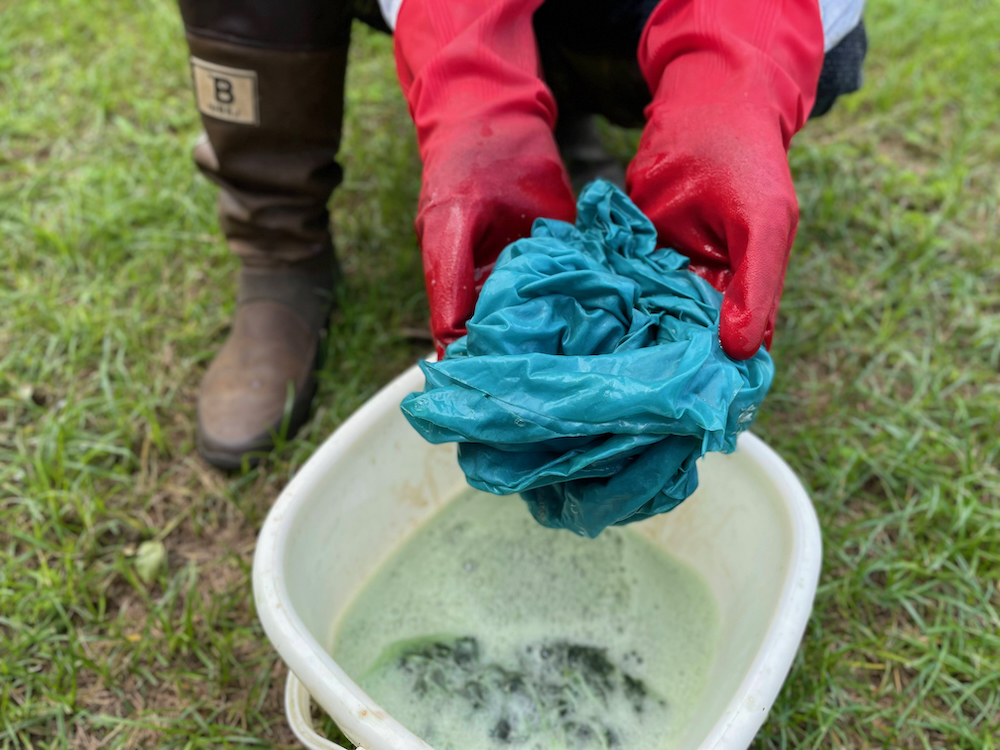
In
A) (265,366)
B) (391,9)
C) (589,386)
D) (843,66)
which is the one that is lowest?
(265,366)

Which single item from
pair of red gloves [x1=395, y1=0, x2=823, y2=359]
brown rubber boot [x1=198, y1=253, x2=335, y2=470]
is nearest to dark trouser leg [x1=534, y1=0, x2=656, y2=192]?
pair of red gloves [x1=395, y1=0, x2=823, y2=359]

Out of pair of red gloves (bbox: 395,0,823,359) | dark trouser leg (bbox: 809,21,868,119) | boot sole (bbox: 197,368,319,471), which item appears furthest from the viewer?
boot sole (bbox: 197,368,319,471)

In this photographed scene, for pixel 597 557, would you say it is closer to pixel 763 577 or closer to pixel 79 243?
pixel 763 577

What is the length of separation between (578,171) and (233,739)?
165 centimetres

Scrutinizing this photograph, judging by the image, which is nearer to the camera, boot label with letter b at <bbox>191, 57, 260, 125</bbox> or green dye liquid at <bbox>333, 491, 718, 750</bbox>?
green dye liquid at <bbox>333, 491, 718, 750</bbox>

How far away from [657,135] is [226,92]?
892 millimetres

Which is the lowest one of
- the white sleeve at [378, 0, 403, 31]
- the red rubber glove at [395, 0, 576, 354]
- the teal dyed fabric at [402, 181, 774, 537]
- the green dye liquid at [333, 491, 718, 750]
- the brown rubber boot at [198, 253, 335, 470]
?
the green dye liquid at [333, 491, 718, 750]

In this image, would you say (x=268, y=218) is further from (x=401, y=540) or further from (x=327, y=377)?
(x=401, y=540)

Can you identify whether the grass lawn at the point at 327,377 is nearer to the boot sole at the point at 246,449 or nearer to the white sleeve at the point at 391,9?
the boot sole at the point at 246,449

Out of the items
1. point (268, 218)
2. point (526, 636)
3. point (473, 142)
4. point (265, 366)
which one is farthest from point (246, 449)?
point (473, 142)

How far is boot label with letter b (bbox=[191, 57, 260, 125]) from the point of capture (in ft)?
4.83

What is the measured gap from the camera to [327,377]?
1788mm

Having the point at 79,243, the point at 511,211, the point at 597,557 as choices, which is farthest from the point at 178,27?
the point at 597,557

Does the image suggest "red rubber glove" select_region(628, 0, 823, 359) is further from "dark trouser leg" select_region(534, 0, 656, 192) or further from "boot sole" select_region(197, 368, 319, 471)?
"boot sole" select_region(197, 368, 319, 471)
